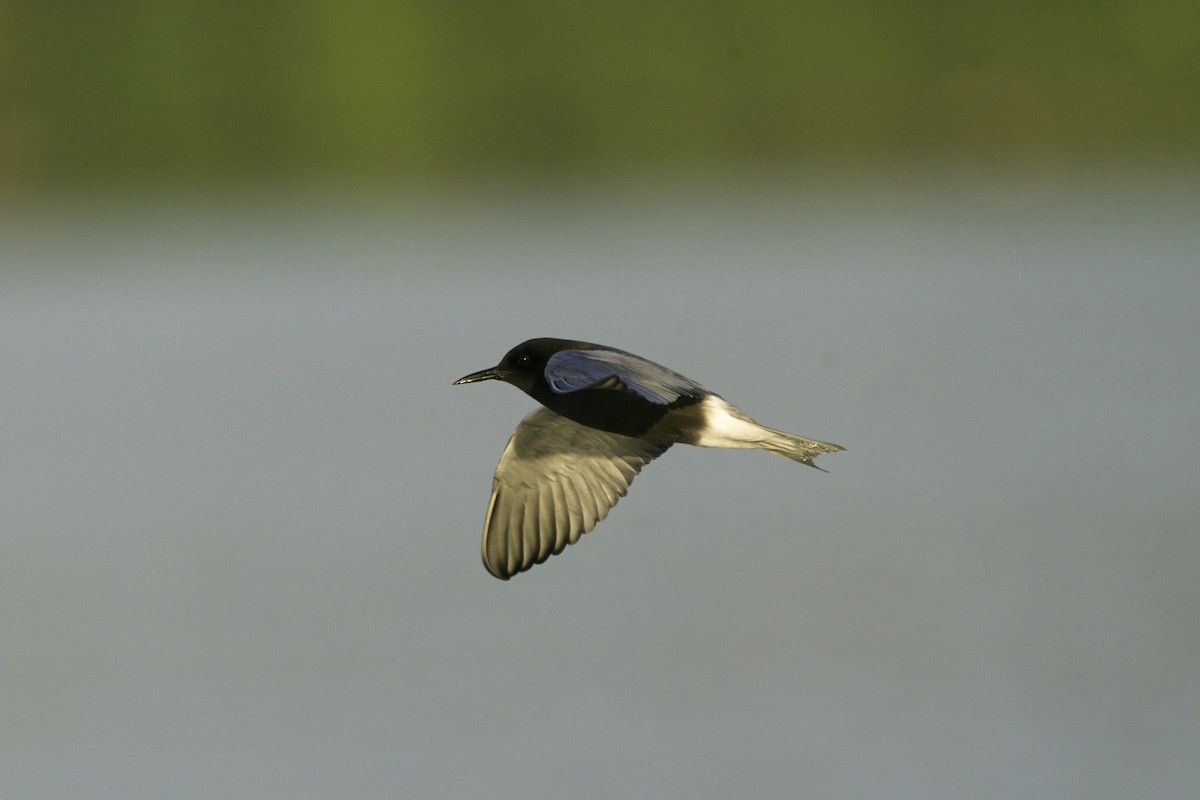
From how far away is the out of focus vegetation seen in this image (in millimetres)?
7227

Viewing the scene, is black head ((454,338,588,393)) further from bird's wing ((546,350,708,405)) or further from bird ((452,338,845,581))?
bird's wing ((546,350,708,405))

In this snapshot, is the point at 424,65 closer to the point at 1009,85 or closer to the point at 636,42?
the point at 636,42

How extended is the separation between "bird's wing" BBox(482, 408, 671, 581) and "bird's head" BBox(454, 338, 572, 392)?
0.69ft

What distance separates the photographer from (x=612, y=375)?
2.41 metres

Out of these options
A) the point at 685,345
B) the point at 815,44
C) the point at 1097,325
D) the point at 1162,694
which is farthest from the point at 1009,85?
the point at 1162,694

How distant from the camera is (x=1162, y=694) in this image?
14.4ft

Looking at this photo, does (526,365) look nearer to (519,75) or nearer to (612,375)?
(612,375)

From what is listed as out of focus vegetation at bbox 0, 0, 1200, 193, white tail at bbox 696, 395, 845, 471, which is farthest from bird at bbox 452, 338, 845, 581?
out of focus vegetation at bbox 0, 0, 1200, 193

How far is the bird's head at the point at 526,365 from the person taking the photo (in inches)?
112

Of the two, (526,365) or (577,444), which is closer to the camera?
(526,365)

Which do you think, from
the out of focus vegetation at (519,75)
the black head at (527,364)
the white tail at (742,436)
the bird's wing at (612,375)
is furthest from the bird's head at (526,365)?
the out of focus vegetation at (519,75)

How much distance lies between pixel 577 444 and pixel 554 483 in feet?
0.26

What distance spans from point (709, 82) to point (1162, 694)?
145 inches

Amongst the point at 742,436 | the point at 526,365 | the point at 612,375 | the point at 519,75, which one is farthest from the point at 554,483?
the point at 519,75
